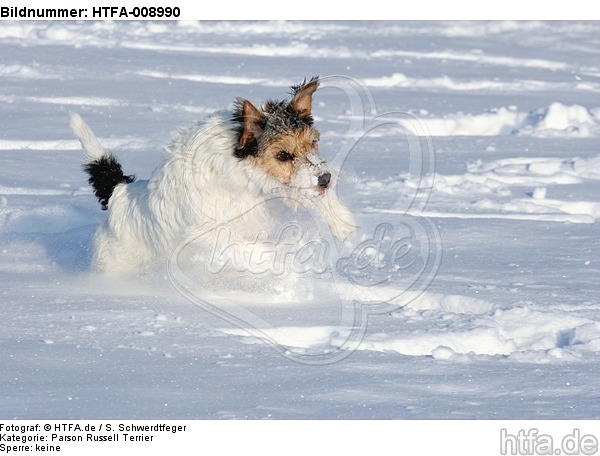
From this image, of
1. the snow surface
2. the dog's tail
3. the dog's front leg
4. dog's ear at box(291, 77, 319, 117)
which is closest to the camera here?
the snow surface

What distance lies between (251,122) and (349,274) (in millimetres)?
991

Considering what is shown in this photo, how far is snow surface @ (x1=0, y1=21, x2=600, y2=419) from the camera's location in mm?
3400

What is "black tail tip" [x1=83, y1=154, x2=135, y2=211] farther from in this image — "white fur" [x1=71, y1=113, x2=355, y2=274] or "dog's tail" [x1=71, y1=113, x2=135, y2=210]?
"white fur" [x1=71, y1=113, x2=355, y2=274]

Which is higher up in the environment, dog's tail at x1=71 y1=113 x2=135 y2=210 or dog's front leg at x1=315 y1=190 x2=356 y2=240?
dog's tail at x1=71 y1=113 x2=135 y2=210

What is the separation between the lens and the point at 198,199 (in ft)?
15.3

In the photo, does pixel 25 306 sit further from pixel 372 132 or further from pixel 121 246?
pixel 372 132

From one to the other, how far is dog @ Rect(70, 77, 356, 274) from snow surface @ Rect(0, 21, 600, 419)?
21 centimetres

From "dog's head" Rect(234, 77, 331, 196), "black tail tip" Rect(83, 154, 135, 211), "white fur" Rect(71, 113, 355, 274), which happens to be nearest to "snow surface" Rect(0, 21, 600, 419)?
"white fur" Rect(71, 113, 355, 274)

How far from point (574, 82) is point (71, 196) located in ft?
22.0

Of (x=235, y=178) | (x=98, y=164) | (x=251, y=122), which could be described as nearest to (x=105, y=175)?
(x=98, y=164)

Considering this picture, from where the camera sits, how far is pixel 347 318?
14.1ft

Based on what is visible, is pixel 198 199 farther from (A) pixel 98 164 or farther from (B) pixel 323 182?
(A) pixel 98 164

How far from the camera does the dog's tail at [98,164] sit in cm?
511
